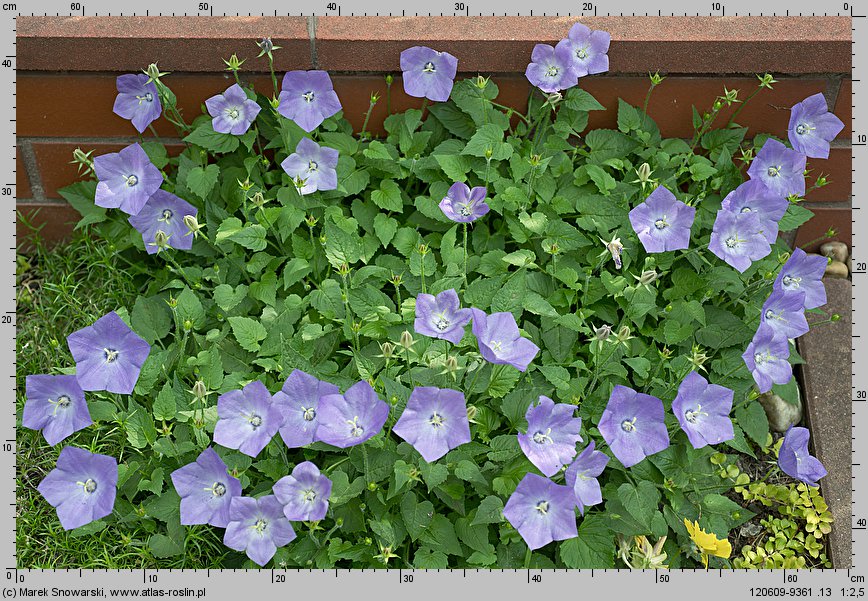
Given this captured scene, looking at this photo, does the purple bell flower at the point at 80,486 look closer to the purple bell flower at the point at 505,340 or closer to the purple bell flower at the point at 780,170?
the purple bell flower at the point at 505,340

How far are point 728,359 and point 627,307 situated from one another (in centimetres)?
37

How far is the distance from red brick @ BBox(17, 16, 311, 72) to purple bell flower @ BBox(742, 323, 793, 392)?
5.52 feet

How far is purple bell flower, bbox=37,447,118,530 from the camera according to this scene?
249 centimetres

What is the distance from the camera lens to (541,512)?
93.0 inches

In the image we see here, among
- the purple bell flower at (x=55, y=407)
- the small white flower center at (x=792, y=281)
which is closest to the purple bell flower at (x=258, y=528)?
the purple bell flower at (x=55, y=407)

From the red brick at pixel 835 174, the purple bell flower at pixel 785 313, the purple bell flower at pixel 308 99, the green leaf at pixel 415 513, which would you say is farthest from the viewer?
the red brick at pixel 835 174

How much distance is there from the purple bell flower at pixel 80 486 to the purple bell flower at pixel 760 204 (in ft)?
6.46

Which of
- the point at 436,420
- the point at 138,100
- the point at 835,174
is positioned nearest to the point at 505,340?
the point at 436,420

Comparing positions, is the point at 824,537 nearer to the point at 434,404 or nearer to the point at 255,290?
the point at 434,404

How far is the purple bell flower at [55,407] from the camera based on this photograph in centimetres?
259

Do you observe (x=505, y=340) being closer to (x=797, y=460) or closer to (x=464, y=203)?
(x=464, y=203)

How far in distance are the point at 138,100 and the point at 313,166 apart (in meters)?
0.66

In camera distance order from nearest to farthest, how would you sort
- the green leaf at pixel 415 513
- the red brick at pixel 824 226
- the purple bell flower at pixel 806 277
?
the green leaf at pixel 415 513, the purple bell flower at pixel 806 277, the red brick at pixel 824 226

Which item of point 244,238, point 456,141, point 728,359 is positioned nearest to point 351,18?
point 456,141
